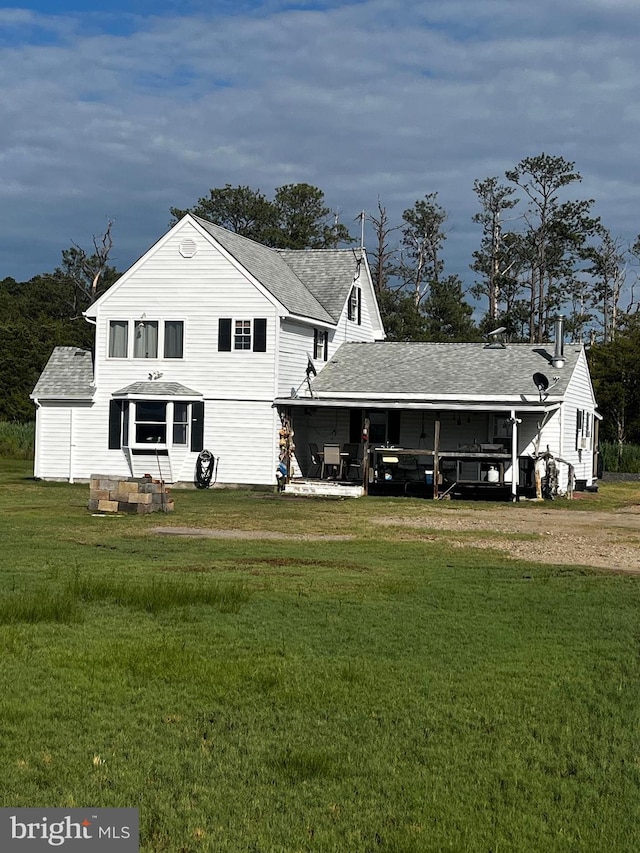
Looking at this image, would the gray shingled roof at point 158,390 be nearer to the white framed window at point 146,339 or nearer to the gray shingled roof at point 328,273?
the white framed window at point 146,339

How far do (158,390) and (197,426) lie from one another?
156 centimetres

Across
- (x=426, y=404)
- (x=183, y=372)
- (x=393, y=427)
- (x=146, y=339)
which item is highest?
(x=146, y=339)

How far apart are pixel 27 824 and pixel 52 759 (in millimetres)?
1271

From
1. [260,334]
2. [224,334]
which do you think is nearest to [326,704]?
[260,334]

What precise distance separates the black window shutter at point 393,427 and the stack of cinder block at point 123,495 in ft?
40.8

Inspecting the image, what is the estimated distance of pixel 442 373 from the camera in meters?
34.0

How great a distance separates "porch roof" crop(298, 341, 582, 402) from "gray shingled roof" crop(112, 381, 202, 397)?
386 cm

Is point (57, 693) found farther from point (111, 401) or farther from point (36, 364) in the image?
point (36, 364)

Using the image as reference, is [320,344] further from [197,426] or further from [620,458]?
[620,458]

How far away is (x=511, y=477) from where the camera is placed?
31.5 m

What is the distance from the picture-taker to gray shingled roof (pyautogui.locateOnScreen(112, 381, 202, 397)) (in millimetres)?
32250

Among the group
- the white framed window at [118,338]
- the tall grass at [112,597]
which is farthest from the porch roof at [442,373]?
the tall grass at [112,597]

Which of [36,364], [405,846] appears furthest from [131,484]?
[36,364]

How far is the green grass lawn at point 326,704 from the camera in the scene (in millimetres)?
5582
